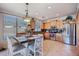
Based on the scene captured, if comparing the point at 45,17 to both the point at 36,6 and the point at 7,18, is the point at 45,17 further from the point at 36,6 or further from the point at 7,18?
the point at 7,18

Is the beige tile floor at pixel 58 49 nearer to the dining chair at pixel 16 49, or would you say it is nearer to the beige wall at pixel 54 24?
the beige wall at pixel 54 24

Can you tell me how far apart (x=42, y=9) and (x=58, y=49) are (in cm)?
95

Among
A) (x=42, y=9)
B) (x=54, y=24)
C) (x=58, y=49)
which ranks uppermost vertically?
(x=42, y=9)

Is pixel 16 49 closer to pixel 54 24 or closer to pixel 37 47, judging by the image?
pixel 37 47

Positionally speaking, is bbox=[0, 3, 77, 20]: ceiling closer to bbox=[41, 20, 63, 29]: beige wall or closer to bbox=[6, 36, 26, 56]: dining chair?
bbox=[41, 20, 63, 29]: beige wall

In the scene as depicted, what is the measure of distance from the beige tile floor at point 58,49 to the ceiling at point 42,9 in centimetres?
62

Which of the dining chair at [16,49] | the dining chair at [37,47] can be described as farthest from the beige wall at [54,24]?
the dining chair at [16,49]

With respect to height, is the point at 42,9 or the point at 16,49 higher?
the point at 42,9

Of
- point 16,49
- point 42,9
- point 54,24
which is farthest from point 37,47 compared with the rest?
point 42,9

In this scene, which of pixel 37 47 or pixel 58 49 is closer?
pixel 58 49

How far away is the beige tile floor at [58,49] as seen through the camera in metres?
2.30

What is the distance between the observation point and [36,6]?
2.30m

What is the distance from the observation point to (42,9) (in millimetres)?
2330

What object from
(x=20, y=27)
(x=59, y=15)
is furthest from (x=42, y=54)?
(x=59, y=15)
